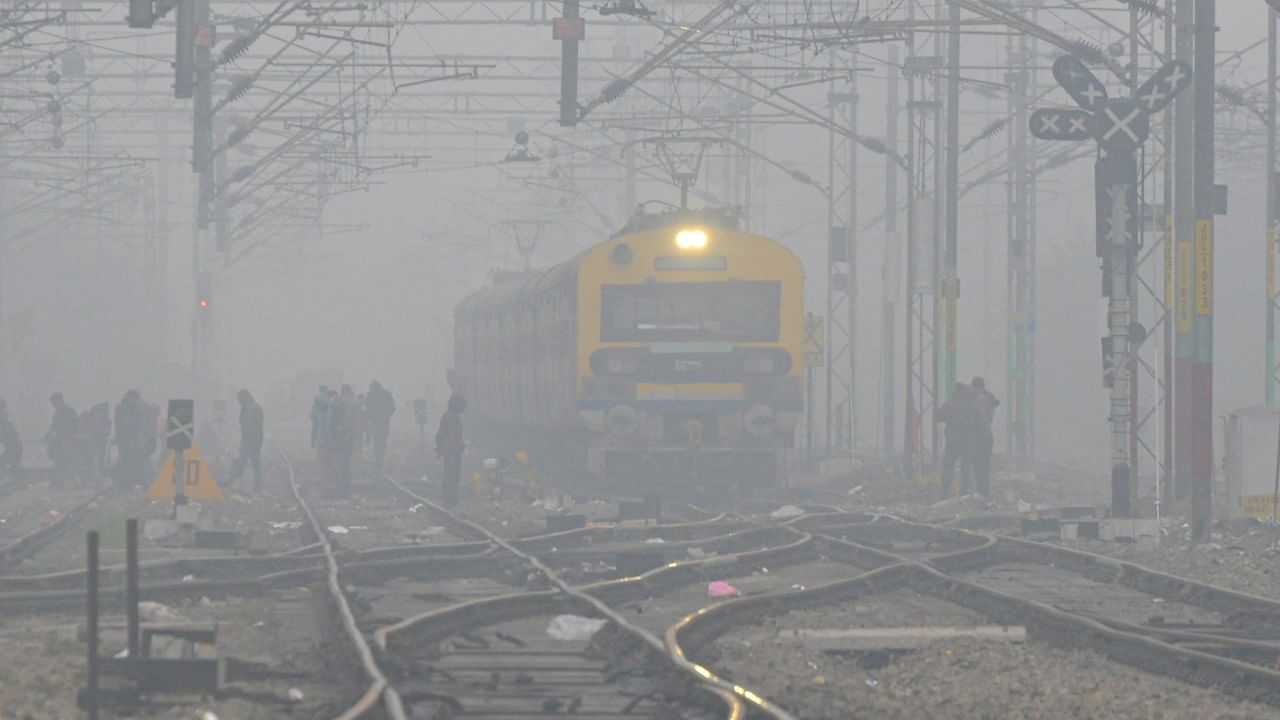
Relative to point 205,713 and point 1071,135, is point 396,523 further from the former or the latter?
point 205,713

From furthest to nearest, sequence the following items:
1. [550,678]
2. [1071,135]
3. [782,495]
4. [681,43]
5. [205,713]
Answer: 1. [782,495]
2. [681,43]
3. [1071,135]
4. [550,678]
5. [205,713]

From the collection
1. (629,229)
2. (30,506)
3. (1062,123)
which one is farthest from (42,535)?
(1062,123)

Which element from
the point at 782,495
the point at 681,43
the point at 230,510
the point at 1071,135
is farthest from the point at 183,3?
the point at 782,495

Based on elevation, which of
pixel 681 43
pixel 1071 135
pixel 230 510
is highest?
pixel 681 43

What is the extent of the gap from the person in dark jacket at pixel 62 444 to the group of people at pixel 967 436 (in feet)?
43.6

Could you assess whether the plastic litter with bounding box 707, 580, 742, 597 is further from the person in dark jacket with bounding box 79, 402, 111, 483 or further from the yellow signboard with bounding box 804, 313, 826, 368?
the person in dark jacket with bounding box 79, 402, 111, 483

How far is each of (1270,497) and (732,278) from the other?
820 cm

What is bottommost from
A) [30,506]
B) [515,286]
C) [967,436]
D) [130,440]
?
[30,506]

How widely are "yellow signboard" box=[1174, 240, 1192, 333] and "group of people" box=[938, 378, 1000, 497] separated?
5.50m

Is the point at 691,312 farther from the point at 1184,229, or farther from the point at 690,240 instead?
the point at 1184,229

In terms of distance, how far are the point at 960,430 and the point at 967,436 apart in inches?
4.5

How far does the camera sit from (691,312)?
990 inches

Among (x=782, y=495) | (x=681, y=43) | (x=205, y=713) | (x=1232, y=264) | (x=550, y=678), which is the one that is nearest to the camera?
(x=205, y=713)

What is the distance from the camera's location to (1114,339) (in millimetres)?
18688
